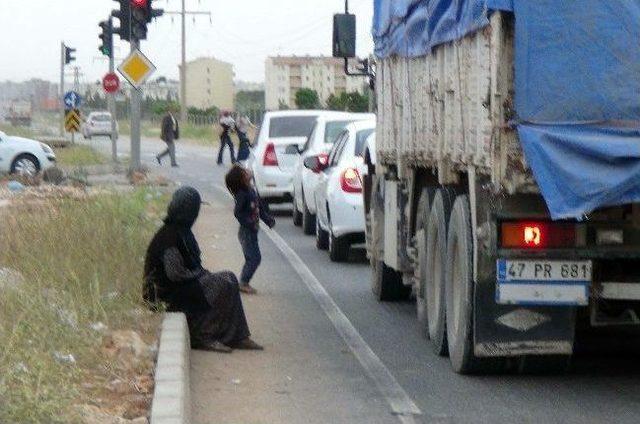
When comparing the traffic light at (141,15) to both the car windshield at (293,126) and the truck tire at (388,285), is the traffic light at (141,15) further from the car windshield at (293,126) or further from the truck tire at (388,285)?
the truck tire at (388,285)

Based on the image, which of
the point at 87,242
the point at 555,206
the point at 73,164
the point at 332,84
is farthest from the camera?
the point at 332,84

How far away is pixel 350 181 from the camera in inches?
714

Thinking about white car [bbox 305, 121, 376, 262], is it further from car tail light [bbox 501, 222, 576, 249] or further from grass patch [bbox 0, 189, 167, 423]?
car tail light [bbox 501, 222, 576, 249]

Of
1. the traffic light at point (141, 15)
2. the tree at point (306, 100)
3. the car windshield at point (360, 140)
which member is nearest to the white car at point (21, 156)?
the traffic light at point (141, 15)

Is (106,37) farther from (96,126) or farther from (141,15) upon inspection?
(96,126)

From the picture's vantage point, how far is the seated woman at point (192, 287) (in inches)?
454

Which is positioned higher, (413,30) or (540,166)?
(413,30)

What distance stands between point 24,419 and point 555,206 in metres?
3.14

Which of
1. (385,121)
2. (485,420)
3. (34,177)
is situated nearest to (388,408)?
(485,420)

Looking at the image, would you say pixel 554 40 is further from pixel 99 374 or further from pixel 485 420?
pixel 99 374

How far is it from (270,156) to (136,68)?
13.3 feet

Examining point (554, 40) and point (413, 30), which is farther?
point (413, 30)

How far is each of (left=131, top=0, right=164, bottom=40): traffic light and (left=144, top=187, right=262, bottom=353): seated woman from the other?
15.3 metres

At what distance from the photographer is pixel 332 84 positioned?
171375 mm
